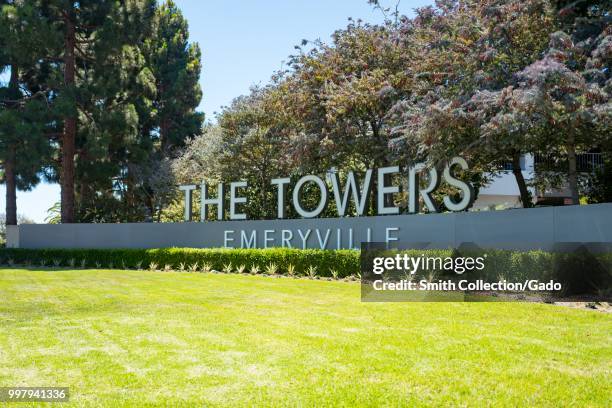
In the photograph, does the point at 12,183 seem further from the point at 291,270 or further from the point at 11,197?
the point at 291,270

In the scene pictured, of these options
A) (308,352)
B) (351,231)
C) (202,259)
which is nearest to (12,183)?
(202,259)

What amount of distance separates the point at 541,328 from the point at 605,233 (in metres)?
6.94

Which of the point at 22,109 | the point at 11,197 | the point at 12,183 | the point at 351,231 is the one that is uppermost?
the point at 22,109

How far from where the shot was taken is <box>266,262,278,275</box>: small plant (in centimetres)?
2094

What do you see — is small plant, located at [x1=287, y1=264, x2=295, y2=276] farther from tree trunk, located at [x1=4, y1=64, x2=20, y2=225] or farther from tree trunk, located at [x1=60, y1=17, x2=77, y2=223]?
tree trunk, located at [x1=4, y1=64, x2=20, y2=225]

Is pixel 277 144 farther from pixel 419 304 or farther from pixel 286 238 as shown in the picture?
pixel 419 304

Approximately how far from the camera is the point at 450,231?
19.2 meters

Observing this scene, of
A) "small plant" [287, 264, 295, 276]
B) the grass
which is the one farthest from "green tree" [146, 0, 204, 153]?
the grass

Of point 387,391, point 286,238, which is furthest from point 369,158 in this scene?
point 387,391

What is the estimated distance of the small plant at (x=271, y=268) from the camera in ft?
68.7

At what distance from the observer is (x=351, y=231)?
22.2 m

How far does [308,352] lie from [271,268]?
13.7 m

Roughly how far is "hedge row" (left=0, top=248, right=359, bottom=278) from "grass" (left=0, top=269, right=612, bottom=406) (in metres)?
6.92

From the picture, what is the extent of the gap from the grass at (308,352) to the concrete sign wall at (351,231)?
5.15 m
